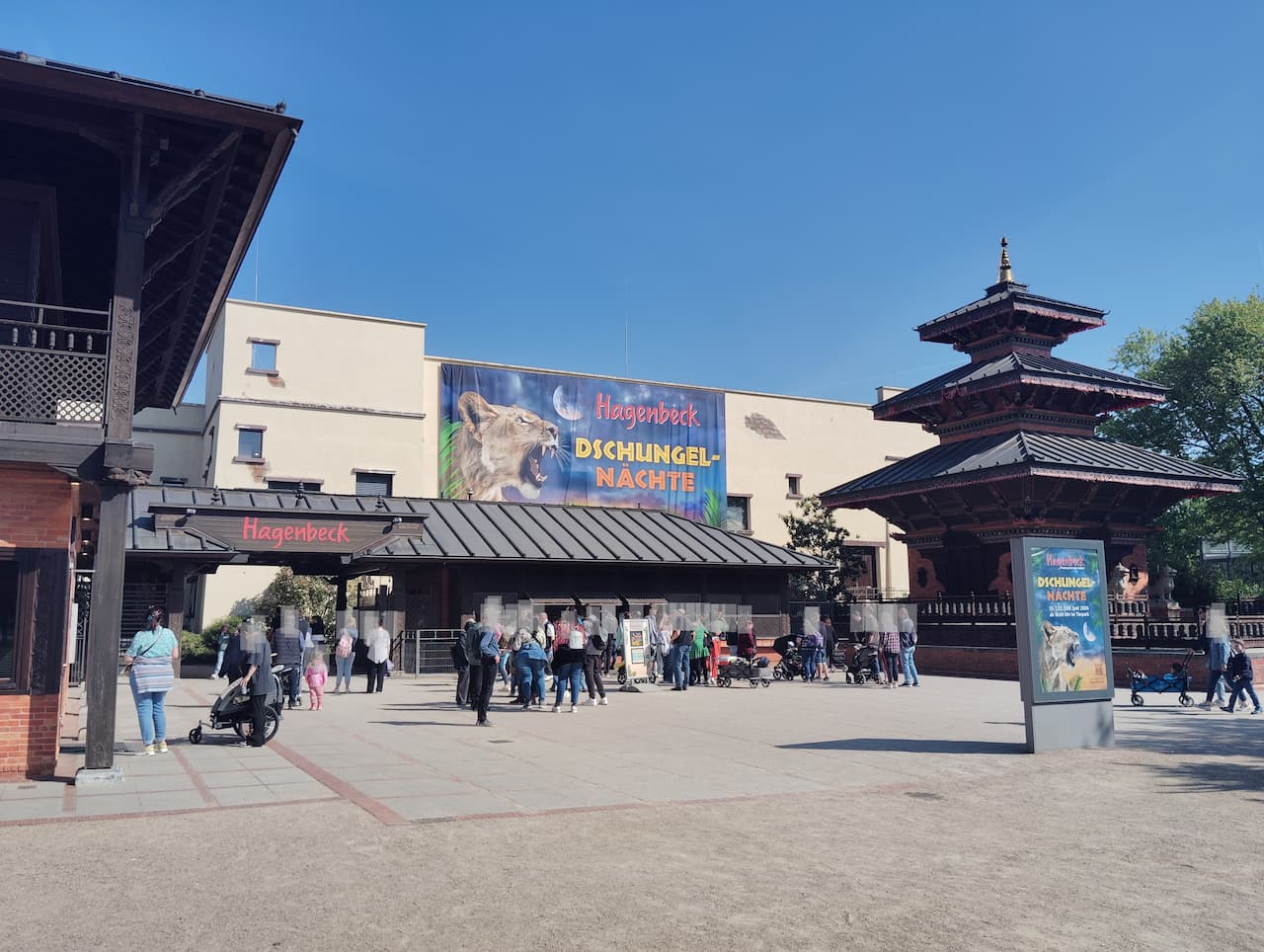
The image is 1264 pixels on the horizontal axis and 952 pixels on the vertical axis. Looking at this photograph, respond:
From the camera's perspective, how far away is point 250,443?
38344 mm

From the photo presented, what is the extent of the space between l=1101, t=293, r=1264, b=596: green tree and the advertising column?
30.7m

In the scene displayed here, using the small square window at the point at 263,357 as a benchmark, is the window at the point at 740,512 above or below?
below

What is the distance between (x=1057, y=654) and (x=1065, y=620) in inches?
20.1

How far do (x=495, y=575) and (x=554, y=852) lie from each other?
21.5 metres

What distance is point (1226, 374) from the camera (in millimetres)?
40656

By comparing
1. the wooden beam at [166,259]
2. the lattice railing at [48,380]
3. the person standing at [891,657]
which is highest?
the wooden beam at [166,259]

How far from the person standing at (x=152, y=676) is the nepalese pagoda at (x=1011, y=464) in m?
23.1

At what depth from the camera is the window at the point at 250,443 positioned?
38062mm

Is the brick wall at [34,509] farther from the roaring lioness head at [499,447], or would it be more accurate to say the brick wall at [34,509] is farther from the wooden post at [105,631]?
the roaring lioness head at [499,447]

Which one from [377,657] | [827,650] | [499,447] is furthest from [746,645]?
[499,447]

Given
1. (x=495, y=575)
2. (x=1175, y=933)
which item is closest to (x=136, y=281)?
(x=1175, y=933)

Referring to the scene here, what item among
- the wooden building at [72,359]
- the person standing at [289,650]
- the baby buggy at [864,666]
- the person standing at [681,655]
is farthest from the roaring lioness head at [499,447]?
the wooden building at [72,359]

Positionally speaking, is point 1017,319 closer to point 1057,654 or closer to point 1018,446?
point 1018,446

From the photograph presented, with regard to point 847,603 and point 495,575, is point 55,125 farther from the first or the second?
point 847,603
